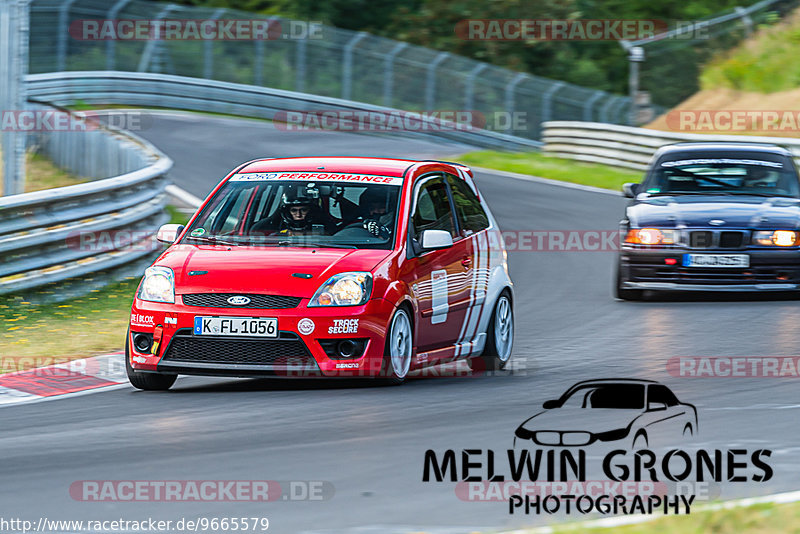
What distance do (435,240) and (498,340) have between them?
146 centimetres

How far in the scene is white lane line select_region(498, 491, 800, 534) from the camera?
552 cm

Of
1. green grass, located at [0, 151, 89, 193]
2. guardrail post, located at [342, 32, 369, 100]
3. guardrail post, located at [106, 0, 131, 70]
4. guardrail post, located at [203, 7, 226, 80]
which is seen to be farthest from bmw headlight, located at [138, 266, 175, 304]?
guardrail post, located at [106, 0, 131, 70]

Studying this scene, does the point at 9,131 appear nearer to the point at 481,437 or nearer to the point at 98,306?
the point at 98,306

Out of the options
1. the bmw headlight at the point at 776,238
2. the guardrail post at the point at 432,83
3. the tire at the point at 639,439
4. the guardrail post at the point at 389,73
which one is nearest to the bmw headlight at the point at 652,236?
the bmw headlight at the point at 776,238

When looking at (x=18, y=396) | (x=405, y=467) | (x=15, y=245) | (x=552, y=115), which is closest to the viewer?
(x=405, y=467)

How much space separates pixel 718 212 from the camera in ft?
46.0

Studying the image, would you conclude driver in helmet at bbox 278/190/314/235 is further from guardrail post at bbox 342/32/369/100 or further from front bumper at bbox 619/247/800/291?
guardrail post at bbox 342/32/369/100

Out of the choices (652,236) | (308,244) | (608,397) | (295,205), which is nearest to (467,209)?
(295,205)

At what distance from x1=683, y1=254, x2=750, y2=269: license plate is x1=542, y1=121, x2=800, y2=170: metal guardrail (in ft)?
41.4

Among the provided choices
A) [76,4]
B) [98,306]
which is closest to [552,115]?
[76,4]

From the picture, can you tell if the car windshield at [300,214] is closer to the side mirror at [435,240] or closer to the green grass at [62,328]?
the side mirror at [435,240]

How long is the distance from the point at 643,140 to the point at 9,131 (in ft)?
55.3

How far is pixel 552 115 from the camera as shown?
3725 centimetres

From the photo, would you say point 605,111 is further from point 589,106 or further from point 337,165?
point 337,165
